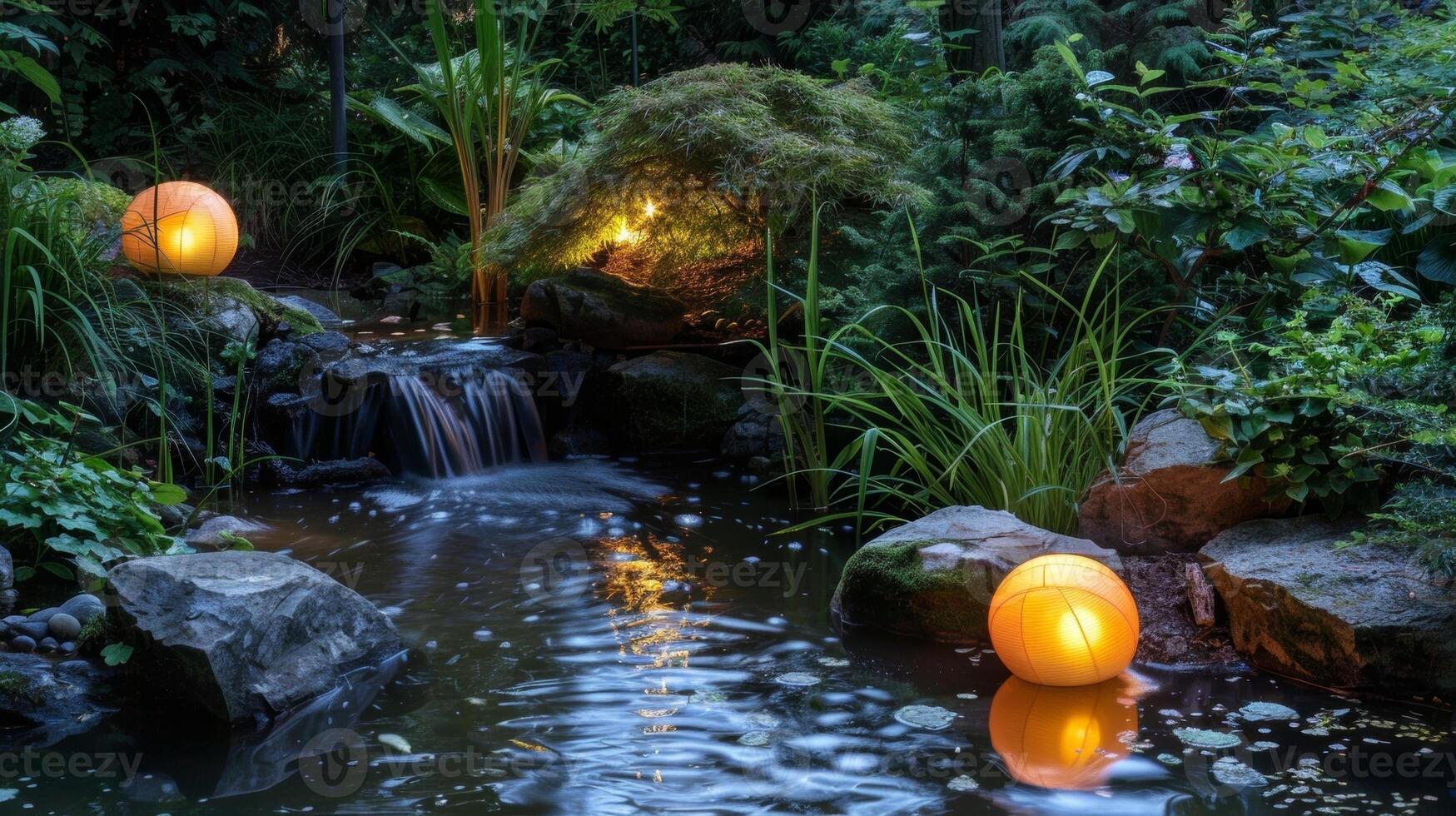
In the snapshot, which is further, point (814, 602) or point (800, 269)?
A: point (800, 269)

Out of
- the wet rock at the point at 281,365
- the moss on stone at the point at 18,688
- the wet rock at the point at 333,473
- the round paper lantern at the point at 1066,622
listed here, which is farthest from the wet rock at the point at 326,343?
the round paper lantern at the point at 1066,622

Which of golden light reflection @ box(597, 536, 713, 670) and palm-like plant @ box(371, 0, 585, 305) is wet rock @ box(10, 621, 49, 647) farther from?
palm-like plant @ box(371, 0, 585, 305)

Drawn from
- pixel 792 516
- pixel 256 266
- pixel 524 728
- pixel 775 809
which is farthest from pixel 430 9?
pixel 775 809

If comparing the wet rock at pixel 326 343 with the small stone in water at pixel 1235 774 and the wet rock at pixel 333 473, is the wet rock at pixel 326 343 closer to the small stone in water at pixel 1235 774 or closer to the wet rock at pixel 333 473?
the wet rock at pixel 333 473

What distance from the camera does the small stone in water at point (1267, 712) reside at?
273 cm

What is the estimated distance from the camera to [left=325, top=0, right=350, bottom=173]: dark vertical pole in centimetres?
759

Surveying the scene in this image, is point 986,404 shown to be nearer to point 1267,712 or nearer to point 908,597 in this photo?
point 908,597

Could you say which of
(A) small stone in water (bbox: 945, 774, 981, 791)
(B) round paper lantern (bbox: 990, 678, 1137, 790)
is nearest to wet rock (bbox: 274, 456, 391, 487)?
(B) round paper lantern (bbox: 990, 678, 1137, 790)

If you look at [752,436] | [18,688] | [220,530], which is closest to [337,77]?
[752,436]

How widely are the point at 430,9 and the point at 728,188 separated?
2907 millimetres

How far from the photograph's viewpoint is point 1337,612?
2828 mm

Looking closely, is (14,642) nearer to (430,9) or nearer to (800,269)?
(800,269)

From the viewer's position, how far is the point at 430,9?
686 cm

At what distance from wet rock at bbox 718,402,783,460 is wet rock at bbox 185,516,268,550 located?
2.22m
